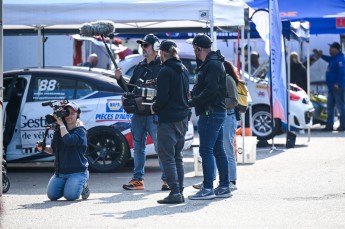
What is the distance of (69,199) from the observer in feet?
37.5

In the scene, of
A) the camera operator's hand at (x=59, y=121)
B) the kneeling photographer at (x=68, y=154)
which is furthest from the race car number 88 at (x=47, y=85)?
the camera operator's hand at (x=59, y=121)

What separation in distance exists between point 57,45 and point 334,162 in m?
8.74

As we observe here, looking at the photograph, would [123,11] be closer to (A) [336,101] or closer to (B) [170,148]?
(B) [170,148]

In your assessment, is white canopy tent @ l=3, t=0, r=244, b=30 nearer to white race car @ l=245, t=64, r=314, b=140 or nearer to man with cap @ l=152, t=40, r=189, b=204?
man with cap @ l=152, t=40, r=189, b=204

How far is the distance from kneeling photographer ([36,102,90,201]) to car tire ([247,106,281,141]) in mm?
8356

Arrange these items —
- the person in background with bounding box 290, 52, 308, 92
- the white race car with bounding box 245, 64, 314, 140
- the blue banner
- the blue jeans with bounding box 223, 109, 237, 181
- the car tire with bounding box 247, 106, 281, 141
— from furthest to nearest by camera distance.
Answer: the person in background with bounding box 290, 52, 308, 92 → the white race car with bounding box 245, 64, 314, 140 → the car tire with bounding box 247, 106, 281, 141 → the blue banner → the blue jeans with bounding box 223, 109, 237, 181

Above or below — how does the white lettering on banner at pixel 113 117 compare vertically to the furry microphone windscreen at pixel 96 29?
below

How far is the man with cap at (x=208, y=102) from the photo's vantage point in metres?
11.0

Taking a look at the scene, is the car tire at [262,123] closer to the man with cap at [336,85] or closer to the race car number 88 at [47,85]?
the man with cap at [336,85]

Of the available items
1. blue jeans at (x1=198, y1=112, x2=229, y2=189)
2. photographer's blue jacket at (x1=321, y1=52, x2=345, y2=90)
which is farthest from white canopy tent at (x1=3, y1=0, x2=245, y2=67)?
photographer's blue jacket at (x1=321, y1=52, x2=345, y2=90)

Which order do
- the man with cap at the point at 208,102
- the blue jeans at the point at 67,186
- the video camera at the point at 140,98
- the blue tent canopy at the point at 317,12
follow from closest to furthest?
the man with cap at the point at 208,102 < the blue jeans at the point at 67,186 < the video camera at the point at 140,98 < the blue tent canopy at the point at 317,12

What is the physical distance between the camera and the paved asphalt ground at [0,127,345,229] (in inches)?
383

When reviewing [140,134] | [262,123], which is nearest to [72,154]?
[140,134]

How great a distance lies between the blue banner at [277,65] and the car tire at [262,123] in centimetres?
188
